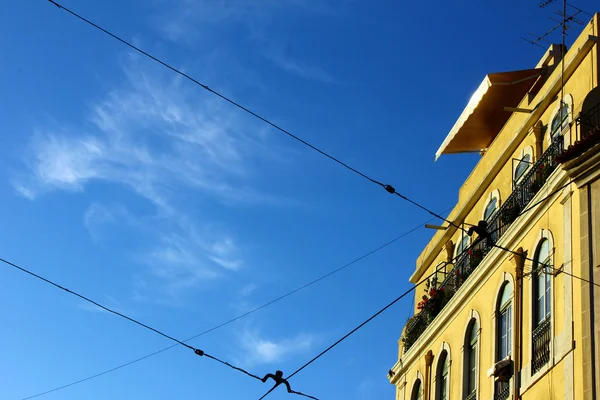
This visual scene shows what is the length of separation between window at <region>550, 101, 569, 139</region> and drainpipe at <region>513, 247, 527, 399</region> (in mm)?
2462

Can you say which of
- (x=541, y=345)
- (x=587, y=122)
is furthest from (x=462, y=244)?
(x=541, y=345)

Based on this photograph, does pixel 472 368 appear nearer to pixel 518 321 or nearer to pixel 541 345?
pixel 518 321

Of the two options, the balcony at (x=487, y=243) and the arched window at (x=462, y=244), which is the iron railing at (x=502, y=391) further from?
the arched window at (x=462, y=244)

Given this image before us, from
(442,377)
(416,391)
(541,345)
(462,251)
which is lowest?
(541,345)

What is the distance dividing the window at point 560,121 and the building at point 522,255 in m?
0.03

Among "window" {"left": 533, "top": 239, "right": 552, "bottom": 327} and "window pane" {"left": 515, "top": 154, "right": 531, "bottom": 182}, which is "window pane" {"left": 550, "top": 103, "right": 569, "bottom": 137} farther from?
"window" {"left": 533, "top": 239, "right": 552, "bottom": 327}

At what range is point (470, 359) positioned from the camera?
23750mm

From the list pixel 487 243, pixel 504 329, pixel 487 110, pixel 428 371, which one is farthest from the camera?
pixel 487 110

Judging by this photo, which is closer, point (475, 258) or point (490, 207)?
point (475, 258)

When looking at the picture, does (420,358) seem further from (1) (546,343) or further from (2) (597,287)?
(2) (597,287)

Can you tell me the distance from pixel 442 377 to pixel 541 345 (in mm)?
6158

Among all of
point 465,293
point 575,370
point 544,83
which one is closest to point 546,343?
point 575,370

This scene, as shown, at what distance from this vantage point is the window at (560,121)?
21375mm

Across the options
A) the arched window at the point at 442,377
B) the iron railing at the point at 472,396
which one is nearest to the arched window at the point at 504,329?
the iron railing at the point at 472,396
